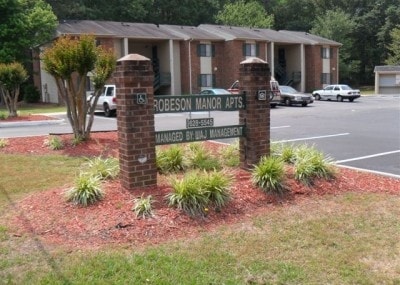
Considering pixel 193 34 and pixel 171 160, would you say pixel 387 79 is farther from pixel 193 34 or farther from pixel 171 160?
pixel 171 160

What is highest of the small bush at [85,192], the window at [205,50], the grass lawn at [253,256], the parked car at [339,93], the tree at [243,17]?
the tree at [243,17]

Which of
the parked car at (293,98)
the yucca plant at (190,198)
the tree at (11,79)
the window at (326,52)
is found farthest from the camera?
the window at (326,52)

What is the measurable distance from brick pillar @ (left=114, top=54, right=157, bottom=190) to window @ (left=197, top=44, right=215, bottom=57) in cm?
3595

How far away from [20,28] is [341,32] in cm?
4143

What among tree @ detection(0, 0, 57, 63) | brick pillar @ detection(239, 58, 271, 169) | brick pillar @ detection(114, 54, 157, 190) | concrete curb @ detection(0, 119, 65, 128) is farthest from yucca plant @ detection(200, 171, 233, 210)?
tree @ detection(0, 0, 57, 63)

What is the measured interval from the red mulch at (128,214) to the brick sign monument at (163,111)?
1.19 ft

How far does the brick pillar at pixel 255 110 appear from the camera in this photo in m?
7.30

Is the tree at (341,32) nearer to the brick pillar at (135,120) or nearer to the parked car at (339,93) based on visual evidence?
the parked car at (339,93)

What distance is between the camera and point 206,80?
42.5 metres

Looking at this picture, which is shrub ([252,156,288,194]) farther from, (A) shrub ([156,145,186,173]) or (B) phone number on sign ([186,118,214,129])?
(A) shrub ([156,145,186,173])

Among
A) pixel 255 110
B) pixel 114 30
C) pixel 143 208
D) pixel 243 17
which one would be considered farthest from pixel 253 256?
pixel 243 17

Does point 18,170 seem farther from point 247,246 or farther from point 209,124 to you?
point 247,246

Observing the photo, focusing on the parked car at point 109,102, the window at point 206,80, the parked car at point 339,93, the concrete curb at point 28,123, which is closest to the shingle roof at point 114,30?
the window at point 206,80

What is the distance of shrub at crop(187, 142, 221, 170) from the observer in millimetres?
7573
